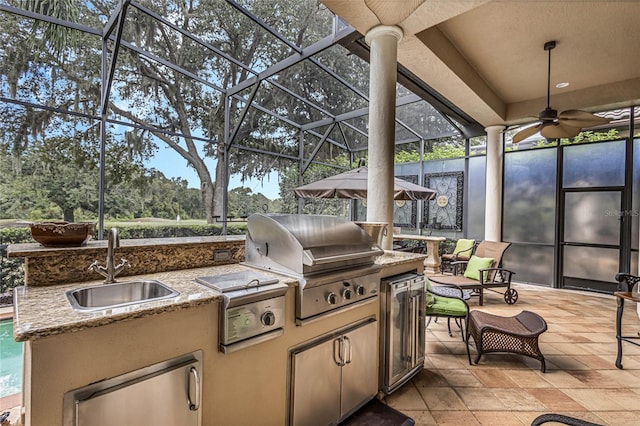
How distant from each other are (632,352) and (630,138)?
374 centimetres

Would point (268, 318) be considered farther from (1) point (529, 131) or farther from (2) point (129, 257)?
(1) point (529, 131)

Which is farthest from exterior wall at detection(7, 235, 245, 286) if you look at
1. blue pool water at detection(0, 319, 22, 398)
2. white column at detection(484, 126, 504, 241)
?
white column at detection(484, 126, 504, 241)

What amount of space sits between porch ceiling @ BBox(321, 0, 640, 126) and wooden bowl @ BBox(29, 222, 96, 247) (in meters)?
→ 2.24

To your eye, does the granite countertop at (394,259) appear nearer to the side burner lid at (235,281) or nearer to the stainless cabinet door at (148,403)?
the side burner lid at (235,281)

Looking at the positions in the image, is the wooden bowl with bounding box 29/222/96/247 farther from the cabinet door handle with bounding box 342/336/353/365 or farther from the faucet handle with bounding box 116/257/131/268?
the cabinet door handle with bounding box 342/336/353/365

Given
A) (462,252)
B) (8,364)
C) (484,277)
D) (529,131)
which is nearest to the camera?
(8,364)

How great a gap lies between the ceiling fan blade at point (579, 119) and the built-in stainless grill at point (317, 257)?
10.8 ft

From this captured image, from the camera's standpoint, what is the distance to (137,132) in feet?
17.6

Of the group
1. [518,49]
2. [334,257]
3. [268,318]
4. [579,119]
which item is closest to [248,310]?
[268,318]

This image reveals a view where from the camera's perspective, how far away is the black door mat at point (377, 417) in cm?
196

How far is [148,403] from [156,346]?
0.64 feet

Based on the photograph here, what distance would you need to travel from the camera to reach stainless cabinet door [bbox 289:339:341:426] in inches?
64.2

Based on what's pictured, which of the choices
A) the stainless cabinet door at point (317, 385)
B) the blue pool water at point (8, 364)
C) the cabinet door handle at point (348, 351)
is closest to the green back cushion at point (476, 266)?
the cabinet door handle at point (348, 351)

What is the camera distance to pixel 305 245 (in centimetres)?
166
